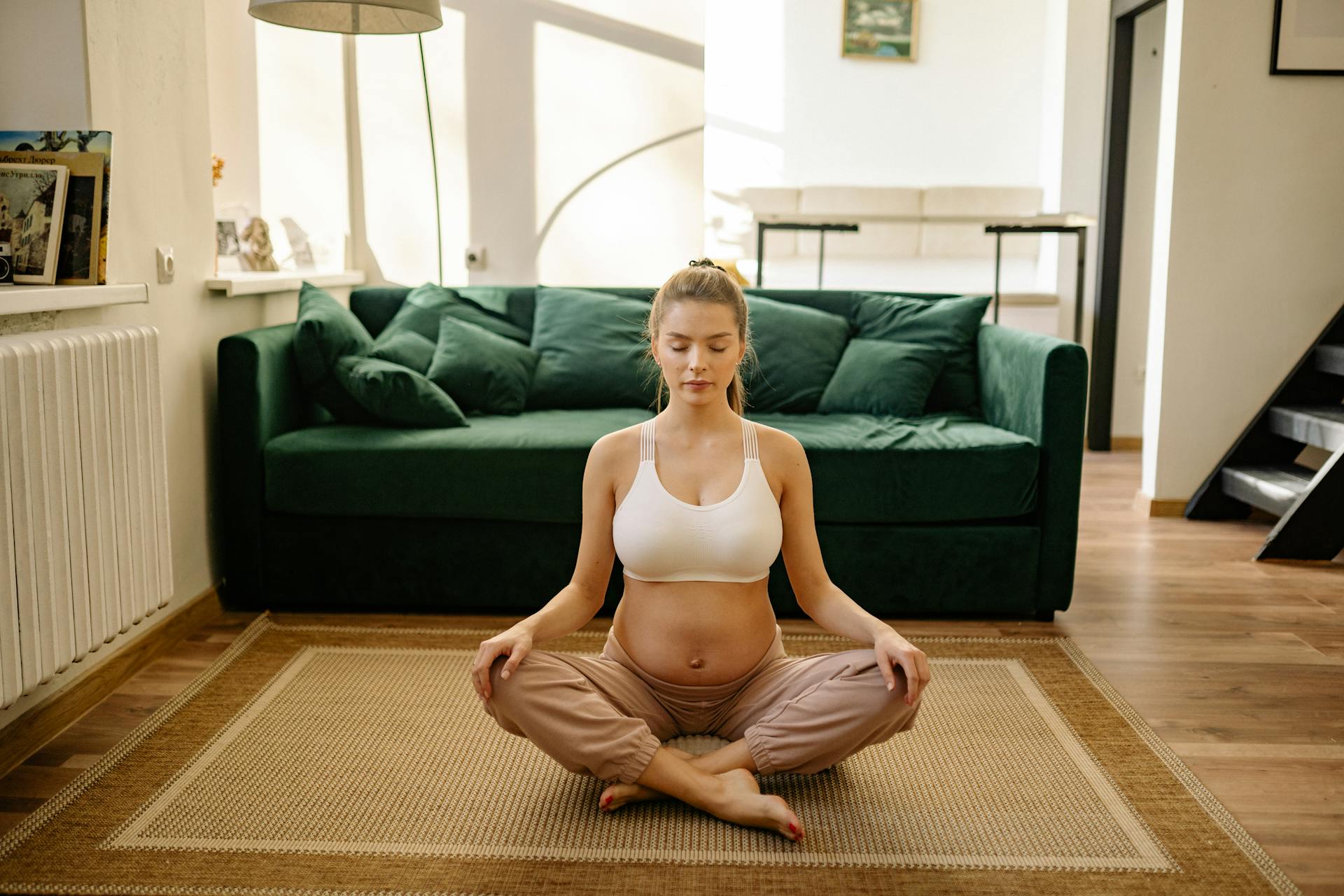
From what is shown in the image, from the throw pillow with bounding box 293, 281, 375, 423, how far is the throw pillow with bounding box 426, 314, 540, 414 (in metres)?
0.23

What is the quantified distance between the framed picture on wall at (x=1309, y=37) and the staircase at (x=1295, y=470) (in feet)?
2.82

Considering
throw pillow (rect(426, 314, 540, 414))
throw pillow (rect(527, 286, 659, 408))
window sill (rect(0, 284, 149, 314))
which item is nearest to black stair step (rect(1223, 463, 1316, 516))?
throw pillow (rect(527, 286, 659, 408))

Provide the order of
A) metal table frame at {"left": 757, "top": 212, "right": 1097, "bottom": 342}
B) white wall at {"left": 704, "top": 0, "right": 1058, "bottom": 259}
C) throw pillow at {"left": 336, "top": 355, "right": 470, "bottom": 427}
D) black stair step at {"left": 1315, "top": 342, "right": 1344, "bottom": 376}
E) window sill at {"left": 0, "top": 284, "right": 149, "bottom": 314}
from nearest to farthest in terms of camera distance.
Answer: window sill at {"left": 0, "top": 284, "right": 149, "bottom": 314}
throw pillow at {"left": 336, "top": 355, "right": 470, "bottom": 427}
black stair step at {"left": 1315, "top": 342, "right": 1344, "bottom": 376}
metal table frame at {"left": 757, "top": 212, "right": 1097, "bottom": 342}
white wall at {"left": 704, "top": 0, "right": 1058, "bottom": 259}

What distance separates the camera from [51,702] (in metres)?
2.16

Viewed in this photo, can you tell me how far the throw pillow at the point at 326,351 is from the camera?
10.1 ft

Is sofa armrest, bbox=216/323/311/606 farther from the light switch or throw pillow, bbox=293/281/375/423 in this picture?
the light switch

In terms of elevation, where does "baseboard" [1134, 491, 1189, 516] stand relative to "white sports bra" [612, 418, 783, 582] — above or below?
below

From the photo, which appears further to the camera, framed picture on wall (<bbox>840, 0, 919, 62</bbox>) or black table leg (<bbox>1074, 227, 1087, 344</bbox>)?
framed picture on wall (<bbox>840, 0, 919, 62</bbox>)

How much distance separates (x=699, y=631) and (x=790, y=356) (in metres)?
1.75

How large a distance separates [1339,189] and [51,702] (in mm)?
4215

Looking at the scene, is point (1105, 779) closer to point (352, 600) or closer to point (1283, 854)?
point (1283, 854)

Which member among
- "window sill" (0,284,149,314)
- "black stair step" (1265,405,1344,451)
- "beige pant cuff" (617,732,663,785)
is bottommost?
"beige pant cuff" (617,732,663,785)

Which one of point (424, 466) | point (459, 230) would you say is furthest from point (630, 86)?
point (424, 466)

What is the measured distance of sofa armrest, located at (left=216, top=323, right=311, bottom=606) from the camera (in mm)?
2881
